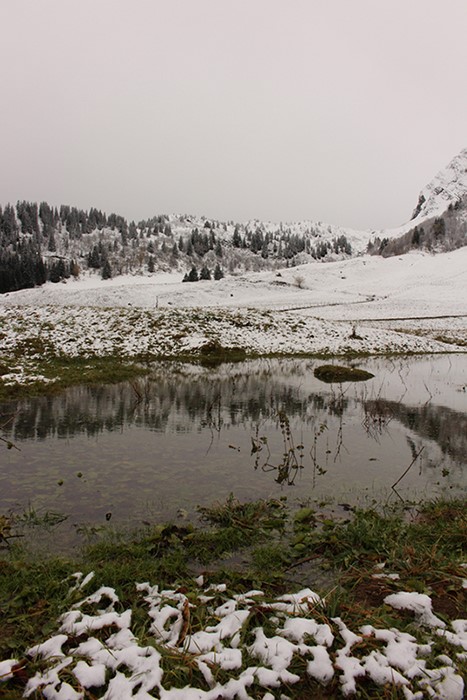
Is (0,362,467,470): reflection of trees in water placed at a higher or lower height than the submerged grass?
lower

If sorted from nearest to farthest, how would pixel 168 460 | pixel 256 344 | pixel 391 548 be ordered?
pixel 391 548, pixel 168 460, pixel 256 344

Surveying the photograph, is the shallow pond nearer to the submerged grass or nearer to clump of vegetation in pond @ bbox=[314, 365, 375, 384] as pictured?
the submerged grass

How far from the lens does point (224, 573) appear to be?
231 inches

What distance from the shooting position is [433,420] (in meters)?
14.6

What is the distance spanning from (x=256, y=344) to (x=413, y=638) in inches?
1120

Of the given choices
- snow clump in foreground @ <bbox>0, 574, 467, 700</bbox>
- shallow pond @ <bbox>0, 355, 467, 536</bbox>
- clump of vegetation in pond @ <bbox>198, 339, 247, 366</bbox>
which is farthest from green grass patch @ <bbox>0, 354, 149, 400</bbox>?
snow clump in foreground @ <bbox>0, 574, 467, 700</bbox>

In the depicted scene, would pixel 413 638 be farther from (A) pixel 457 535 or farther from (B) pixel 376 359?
(B) pixel 376 359

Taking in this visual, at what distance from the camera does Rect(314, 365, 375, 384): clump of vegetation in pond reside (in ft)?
72.1

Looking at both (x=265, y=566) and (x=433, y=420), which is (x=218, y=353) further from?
(x=265, y=566)

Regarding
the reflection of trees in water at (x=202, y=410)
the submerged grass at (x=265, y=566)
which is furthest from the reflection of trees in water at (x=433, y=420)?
the submerged grass at (x=265, y=566)

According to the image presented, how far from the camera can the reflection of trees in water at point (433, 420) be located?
1220 cm

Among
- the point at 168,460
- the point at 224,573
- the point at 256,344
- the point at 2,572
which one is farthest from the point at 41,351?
the point at 224,573

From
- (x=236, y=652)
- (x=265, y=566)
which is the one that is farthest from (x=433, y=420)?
(x=236, y=652)

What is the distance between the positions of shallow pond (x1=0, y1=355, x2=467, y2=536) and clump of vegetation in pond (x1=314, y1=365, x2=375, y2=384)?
153 cm
